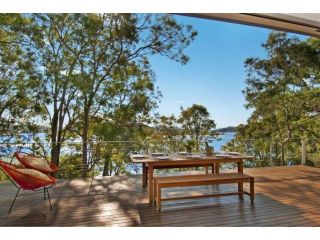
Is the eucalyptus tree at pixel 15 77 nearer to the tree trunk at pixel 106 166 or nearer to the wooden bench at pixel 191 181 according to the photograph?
the tree trunk at pixel 106 166

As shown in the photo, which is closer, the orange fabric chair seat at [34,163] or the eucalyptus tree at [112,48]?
the orange fabric chair seat at [34,163]

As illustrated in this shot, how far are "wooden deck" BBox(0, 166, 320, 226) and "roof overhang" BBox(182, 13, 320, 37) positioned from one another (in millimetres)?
2443

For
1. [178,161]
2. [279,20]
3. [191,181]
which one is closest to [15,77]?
[178,161]

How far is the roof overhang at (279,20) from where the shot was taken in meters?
3.64

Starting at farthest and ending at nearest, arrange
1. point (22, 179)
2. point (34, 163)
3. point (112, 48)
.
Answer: point (112, 48)
point (34, 163)
point (22, 179)

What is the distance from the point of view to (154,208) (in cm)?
345

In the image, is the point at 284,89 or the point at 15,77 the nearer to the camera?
the point at 15,77

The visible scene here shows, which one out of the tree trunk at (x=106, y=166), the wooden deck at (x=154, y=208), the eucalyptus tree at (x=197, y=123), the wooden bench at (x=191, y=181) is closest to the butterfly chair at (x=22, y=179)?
the wooden deck at (x=154, y=208)

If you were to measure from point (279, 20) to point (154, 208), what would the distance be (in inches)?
122

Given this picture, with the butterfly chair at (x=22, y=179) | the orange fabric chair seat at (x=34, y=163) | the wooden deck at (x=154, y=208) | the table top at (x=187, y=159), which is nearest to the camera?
Result: the wooden deck at (x=154, y=208)

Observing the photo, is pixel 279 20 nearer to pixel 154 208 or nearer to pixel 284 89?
pixel 154 208

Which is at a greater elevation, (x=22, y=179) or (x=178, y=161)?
(x=178, y=161)

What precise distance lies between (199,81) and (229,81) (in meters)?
1.12

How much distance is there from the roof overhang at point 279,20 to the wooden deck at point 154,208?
244 cm
